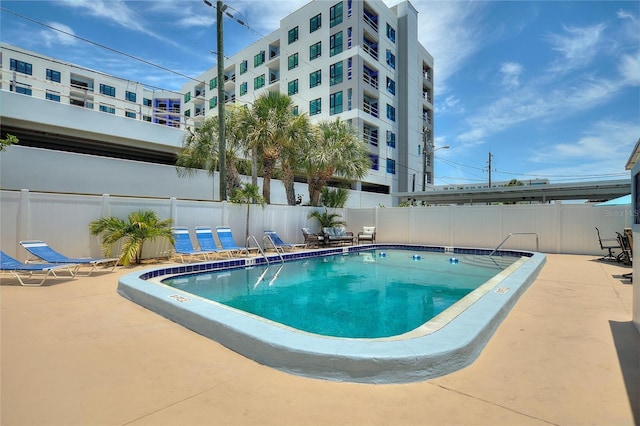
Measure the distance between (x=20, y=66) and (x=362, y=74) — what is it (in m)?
32.4

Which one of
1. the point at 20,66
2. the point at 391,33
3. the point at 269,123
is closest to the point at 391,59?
the point at 391,33

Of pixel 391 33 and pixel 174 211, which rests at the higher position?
pixel 391 33

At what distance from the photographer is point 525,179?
2055 inches

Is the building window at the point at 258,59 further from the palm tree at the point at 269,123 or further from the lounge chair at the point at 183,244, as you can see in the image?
the lounge chair at the point at 183,244

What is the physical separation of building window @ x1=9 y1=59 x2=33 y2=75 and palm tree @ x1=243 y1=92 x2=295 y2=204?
3159 centimetres

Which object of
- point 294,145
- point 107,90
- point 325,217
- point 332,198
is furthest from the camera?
point 107,90

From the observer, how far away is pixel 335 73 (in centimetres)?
3006

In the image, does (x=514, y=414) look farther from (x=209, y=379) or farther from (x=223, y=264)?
(x=223, y=264)

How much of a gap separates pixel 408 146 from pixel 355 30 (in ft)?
39.3

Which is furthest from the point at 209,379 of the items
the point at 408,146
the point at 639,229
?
the point at 408,146

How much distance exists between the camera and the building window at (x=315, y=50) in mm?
31078

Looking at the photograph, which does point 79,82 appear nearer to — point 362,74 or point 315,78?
point 315,78

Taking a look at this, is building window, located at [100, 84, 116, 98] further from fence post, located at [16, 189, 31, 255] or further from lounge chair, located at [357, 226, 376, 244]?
fence post, located at [16, 189, 31, 255]

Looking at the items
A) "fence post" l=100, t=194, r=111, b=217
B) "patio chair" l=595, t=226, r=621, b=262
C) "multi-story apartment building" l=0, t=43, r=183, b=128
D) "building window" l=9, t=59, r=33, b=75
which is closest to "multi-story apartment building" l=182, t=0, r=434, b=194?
"multi-story apartment building" l=0, t=43, r=183, b=128
